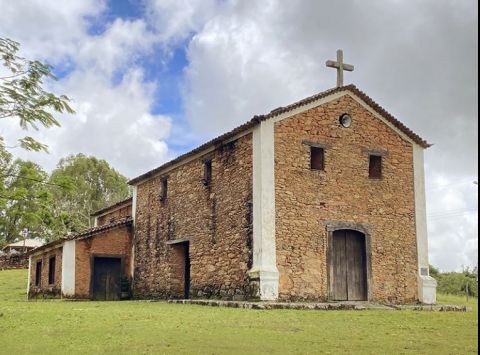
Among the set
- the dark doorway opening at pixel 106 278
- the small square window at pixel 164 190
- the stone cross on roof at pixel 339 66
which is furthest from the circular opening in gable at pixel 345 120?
the dark doorway opening at pixel 106 278

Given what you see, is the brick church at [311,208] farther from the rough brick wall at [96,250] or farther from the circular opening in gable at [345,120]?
the rough brick wall at [96,250]

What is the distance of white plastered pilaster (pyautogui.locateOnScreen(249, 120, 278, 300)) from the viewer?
16766mm

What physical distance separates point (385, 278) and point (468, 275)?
1611 centimetres

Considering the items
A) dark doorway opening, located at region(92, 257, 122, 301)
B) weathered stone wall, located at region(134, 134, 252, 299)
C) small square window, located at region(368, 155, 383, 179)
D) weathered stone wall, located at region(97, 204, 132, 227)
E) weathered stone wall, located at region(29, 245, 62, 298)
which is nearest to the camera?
weathered stone wall, located at region(134, 134, 252, 299)

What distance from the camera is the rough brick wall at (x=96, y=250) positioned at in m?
24.2

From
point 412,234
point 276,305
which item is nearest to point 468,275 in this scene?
point 412,234

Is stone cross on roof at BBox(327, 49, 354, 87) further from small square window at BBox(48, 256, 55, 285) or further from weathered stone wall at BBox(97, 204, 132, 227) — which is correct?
small square window at BBox(48, 256, 55, 285)

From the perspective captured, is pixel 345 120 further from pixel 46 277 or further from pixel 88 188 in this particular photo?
pixel 88 188

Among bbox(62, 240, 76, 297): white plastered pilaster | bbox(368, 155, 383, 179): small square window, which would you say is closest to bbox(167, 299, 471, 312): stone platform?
bbox(368, 155, 383, 179): small square window

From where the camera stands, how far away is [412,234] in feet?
64.1

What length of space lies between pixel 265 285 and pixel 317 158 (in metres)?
4.34

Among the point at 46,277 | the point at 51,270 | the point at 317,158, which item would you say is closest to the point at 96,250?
the point at 51,270

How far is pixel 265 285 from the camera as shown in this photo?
1667 cm

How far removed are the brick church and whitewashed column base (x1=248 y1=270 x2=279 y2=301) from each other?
0.03m
